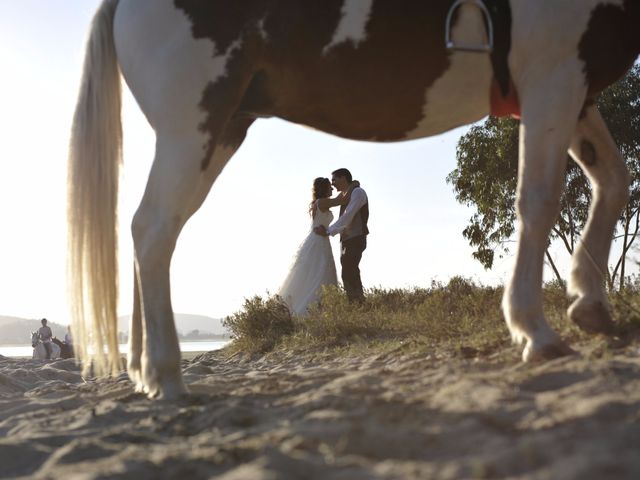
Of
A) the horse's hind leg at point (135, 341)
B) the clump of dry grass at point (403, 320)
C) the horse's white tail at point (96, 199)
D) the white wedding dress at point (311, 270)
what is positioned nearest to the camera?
the horse's white tail at point (96, 199)

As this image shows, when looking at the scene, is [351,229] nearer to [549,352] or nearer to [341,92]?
[341,92]

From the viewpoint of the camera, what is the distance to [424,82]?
3117 mm

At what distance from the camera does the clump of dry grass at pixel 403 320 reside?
13.1 feet

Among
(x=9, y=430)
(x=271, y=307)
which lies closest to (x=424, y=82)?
(x=9, y=430)

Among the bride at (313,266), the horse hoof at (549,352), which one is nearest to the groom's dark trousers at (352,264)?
the bride at (313,266)

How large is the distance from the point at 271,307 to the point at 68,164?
223 inches

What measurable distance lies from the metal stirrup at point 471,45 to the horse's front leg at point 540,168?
283 mm

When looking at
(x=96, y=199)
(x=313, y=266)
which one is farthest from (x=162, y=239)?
(x=313, y=266)

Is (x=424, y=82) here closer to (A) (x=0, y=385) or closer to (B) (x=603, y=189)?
(B) (x=603, y=189)

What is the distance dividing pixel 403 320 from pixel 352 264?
263 cm

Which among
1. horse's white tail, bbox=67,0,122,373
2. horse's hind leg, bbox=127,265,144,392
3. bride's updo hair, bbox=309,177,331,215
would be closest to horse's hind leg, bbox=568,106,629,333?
horse's hind leg, bbox=127,265,144,392

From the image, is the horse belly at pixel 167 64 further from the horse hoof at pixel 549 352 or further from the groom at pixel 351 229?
the groom at pixel 351 229

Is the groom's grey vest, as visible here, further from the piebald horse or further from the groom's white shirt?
the piebald horse

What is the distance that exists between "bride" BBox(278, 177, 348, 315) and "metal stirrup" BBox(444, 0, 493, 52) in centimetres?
712
